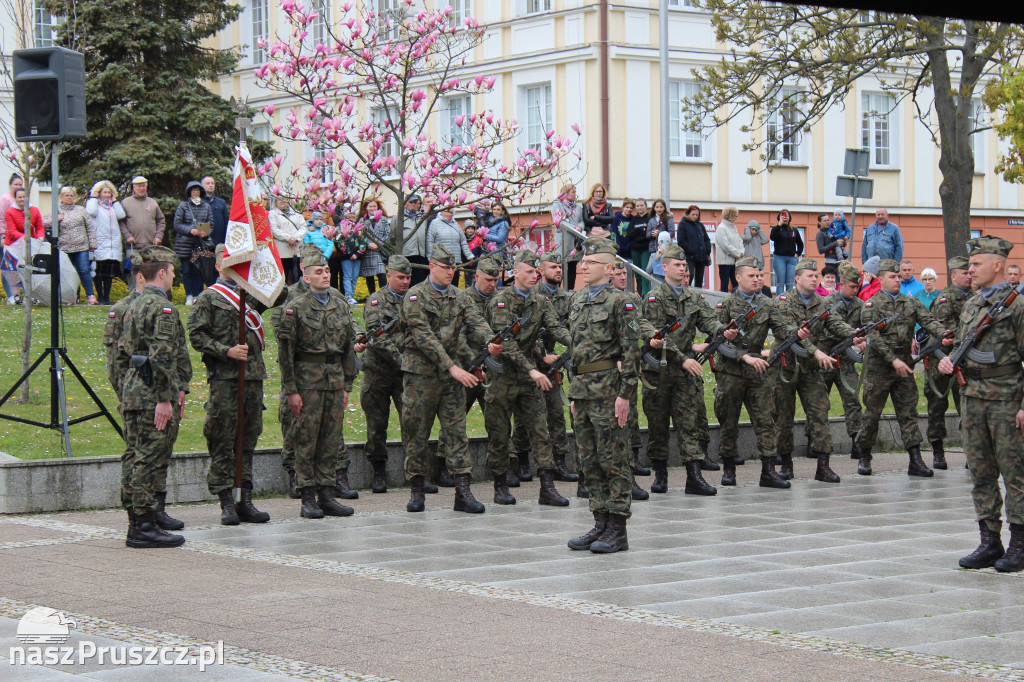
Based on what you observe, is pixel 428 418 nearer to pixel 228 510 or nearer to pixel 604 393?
pixel 228 510

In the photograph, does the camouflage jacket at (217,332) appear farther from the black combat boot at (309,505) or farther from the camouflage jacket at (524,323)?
the camouflage jacket at (524,323)

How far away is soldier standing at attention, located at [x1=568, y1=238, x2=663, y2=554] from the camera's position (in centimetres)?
1018

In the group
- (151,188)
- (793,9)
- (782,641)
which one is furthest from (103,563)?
(151,188)

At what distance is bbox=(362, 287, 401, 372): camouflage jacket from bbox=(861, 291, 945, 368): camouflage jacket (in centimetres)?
523

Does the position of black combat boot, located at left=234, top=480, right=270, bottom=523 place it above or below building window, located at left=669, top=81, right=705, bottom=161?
below

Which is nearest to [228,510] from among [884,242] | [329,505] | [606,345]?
[329,505]

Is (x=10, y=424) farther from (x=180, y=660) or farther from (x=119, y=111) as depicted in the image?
(x=119, y=111)

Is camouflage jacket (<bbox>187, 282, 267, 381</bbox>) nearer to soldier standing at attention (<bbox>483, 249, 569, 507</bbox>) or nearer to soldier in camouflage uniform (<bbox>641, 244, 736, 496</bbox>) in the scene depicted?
soldier standing at attention (<bbox>483, 249, 569, 507</bbox>)

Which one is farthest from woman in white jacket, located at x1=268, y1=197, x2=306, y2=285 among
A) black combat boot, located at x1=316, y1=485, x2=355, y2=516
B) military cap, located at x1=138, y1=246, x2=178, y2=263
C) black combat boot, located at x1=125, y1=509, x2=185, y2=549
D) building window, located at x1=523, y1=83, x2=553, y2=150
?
building window, located at x1=523, y1=83, x2=553, y2=150

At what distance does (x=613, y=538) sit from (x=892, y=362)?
19.5 ft

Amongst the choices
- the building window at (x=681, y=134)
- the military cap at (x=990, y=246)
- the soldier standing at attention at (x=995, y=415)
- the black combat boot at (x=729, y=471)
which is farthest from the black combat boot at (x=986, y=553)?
the building window at (x=681, y=134)

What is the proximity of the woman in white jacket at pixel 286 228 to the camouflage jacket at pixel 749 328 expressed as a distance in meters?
9.93

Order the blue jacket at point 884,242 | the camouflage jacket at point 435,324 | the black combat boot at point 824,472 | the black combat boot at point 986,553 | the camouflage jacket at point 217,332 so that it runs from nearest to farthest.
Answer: the black combat boot at point 986,553 < the camouflage jacket at point 217,332 < the camouflage jacket at point 435,324 < the black combat boot at point 824,472 < the blue jacket at point 884,242

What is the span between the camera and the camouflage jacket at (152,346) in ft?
34.3
